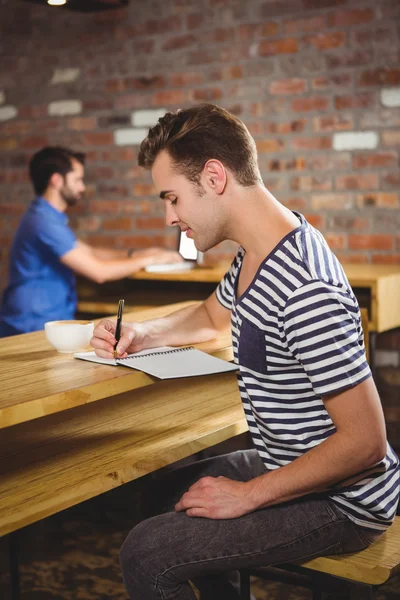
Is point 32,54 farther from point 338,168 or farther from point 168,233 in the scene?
point 338,168

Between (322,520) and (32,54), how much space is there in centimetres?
362

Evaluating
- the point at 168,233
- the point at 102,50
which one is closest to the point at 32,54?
the point at 102,50

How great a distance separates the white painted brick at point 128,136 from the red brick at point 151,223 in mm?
401

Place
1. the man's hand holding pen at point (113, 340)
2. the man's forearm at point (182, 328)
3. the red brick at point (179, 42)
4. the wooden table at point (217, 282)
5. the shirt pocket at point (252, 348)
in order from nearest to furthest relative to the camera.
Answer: the shirt pocket at point (252, 348) < the man's hand holding pen at point (113, 340) < the man's forearm at point (182, 328) < the wooden table at point (217, 282) < the red brick at point (179, 42)

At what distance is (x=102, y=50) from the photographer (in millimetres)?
4195

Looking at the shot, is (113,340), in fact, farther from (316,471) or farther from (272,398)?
(316,471)

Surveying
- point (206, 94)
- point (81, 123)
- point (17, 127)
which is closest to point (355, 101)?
point (206, 94)

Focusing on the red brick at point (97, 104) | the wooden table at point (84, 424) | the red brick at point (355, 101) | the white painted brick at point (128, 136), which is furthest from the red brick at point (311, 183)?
the wooden table at point (84, 424)

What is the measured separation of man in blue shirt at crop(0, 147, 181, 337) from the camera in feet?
11.3

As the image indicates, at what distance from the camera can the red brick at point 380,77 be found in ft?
11.2

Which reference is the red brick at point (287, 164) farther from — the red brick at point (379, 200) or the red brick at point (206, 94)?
the red brick at point (206, 94)

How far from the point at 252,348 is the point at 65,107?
3152mm

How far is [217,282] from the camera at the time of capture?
3551 millimetres

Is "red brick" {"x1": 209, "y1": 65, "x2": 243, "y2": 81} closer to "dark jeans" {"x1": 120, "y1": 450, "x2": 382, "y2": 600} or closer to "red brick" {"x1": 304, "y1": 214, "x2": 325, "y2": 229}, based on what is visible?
"red brick" {"x1": 304, "y1": 214, "x2": 325, "y2": 229}
